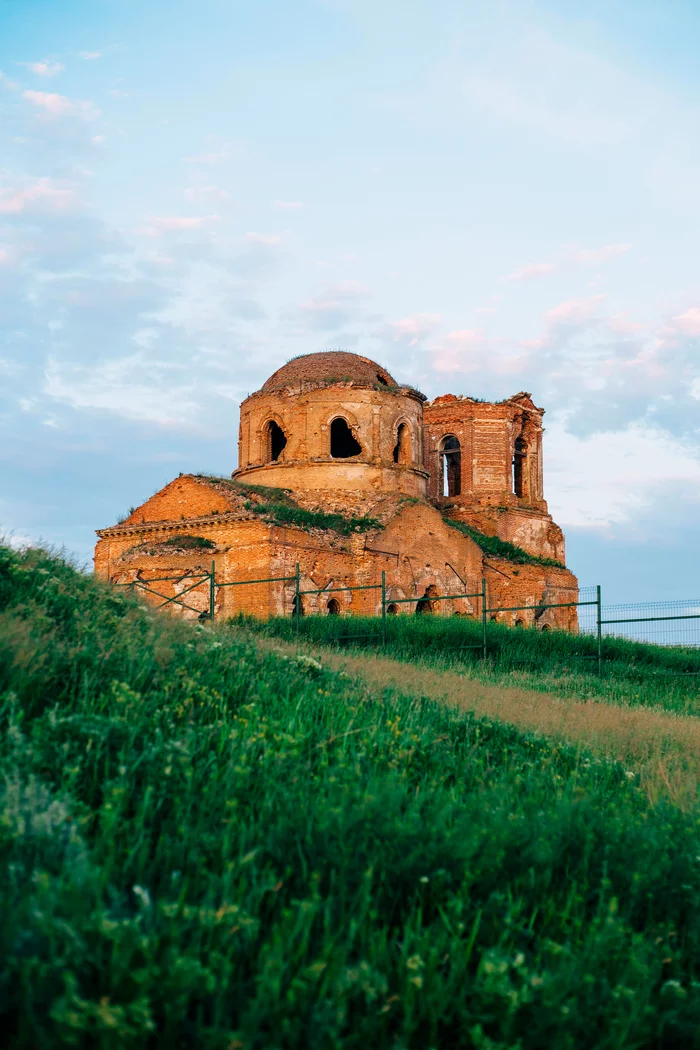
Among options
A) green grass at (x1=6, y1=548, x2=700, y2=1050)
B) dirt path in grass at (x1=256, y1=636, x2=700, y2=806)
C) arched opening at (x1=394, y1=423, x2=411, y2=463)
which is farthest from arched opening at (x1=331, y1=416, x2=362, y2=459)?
green grass at (x1=6, y1=548, x2=700, y2=1050)

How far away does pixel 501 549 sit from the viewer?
31906mm

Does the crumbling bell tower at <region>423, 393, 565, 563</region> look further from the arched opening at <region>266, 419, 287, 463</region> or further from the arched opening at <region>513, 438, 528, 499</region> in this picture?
the arched opening at <region>266, 419, 287, 463</region>

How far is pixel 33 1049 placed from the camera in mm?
2752

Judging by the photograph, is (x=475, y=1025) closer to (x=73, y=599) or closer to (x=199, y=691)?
(x=199, y=691)

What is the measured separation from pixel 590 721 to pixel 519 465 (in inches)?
1109

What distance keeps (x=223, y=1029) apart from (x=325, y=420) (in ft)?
88.4

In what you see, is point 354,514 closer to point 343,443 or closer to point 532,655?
point 343,443

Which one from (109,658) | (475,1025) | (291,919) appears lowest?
(475,1025)

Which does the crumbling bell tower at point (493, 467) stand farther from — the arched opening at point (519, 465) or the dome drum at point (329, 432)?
the dome drum at point (329, 432)

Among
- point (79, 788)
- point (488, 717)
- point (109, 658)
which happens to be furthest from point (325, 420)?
point (79, 788)

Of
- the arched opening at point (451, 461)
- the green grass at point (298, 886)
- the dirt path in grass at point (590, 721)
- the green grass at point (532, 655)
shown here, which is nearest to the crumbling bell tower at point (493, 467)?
the arched opening at point (451, 461)

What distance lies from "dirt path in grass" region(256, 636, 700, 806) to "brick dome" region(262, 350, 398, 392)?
60.5 ft

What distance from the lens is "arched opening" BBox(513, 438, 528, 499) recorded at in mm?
37594

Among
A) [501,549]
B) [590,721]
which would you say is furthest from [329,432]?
[590,721]
